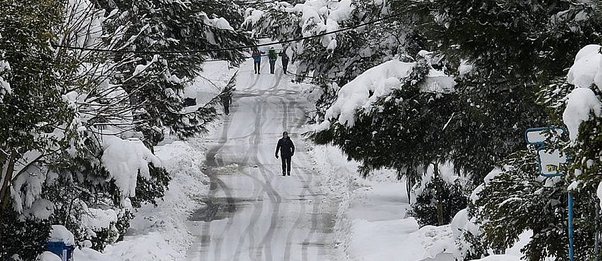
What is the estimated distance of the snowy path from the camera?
16391 millimetres

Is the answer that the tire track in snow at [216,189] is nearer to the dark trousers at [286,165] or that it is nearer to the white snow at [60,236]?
the dark trousers at [286,165]

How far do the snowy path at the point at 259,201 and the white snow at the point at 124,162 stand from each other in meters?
3.77

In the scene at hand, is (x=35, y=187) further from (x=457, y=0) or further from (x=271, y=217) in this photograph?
(x=271, y=217)

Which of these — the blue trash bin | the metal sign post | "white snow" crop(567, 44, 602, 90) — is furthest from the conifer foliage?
"white snow" crop(567, 44, 602, 90)

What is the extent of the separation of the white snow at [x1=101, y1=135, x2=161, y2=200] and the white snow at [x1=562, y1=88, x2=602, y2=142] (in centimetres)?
747

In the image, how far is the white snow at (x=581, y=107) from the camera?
5328 millimetres

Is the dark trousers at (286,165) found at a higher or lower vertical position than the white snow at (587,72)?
lower

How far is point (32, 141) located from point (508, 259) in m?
5.11

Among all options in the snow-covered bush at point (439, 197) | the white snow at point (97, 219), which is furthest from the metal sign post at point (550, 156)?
the snow-covered bush at point (439, 197)

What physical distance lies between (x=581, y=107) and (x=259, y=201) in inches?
630

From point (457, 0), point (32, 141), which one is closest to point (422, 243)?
point (457, 0)

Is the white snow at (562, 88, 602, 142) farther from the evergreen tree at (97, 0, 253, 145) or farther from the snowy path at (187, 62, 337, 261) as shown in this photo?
the evergreen tree at (97, 0, 253, 145)

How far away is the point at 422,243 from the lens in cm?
1505

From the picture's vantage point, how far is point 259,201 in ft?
69.1
